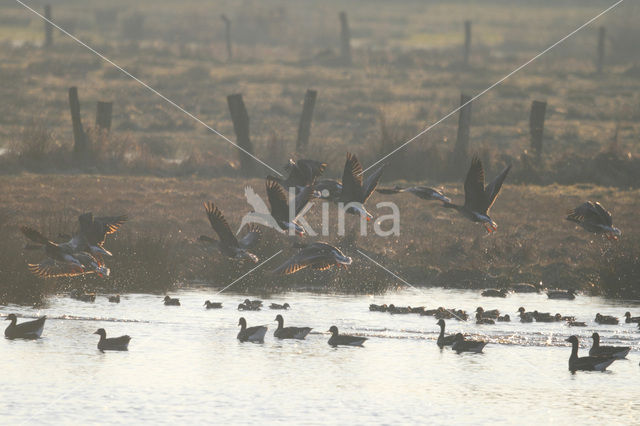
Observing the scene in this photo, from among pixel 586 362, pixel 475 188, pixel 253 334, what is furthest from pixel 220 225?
pixel 586 362

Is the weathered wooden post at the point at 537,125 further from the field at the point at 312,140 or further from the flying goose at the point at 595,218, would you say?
the flying goose at the point at 595,218

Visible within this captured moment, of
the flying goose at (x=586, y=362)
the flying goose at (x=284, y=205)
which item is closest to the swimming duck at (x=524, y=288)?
the flying goose at (x=586, y=362)

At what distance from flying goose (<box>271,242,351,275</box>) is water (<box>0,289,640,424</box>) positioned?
1.80 meters

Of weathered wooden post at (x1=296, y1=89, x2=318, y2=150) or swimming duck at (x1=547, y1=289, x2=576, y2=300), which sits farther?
weathered wooden post at (x1=296, y1=89, x2=318, y2=150)

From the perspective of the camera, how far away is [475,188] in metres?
18.4

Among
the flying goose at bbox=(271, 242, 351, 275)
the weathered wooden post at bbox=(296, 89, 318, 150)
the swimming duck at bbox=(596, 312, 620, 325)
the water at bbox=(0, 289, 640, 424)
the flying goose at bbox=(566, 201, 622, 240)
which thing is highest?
the weathered wooden post at bbox=(296, 89, 318, 150)

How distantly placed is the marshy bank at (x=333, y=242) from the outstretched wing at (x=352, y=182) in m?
7.59

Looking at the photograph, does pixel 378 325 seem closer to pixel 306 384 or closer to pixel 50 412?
pixel 306 384

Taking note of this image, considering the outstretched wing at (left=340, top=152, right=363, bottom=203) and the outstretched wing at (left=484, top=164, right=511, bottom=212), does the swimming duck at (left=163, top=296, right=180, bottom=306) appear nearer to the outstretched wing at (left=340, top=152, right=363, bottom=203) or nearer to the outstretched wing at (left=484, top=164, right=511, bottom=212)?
the outstretched wing at (left=340, top=152, right=363, bottom=203)

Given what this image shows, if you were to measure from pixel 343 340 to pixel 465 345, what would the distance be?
214 centimetres

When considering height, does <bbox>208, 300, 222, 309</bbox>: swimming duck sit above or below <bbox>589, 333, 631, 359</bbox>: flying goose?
above

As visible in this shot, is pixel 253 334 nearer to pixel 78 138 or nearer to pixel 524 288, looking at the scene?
pixel 524 288

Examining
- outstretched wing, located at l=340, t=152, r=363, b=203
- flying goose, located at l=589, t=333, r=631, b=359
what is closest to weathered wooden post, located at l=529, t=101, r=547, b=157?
flying goose, located at l=589, t=333, r=631, b=359

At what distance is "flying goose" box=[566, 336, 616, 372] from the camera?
18.8 meters
